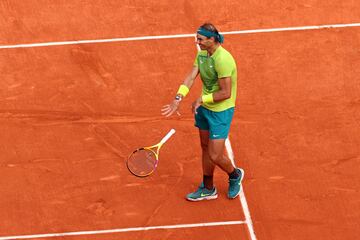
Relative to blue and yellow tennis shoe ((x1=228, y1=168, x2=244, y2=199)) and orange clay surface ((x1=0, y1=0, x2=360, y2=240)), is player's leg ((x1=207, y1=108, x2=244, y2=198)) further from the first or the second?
orange clay surface ((x1=0, y1=0, x2=360, y2=240))

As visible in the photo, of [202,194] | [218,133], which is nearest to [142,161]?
[202,194]

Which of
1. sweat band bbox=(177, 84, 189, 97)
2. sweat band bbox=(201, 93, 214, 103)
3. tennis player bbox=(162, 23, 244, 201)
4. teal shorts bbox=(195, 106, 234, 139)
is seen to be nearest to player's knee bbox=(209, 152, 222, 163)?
tennis player bbox=(162, 23, 244, 201)

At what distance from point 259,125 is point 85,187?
267 centimetres

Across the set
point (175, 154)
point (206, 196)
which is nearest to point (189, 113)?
point (175, 154)

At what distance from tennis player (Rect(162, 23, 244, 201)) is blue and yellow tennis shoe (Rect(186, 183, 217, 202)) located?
0.68 ft

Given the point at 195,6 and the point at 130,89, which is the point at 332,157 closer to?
the point at 130,89

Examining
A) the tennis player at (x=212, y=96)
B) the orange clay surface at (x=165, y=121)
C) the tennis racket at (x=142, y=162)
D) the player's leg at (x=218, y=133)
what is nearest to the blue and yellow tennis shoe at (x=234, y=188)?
the orange clay surface at (x=165, y=121)

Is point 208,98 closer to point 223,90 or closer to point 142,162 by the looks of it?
point 223,90

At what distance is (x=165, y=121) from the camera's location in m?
10.8

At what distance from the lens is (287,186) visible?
9.70 m

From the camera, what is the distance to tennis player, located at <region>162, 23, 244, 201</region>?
8.29 meters

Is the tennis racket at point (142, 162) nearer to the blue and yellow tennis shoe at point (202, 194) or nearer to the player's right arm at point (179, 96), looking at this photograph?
the blue and yellow tennis shoe at point (202, 194)

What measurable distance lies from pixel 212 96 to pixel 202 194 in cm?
157

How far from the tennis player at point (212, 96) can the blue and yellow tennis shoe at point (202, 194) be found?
206mm
